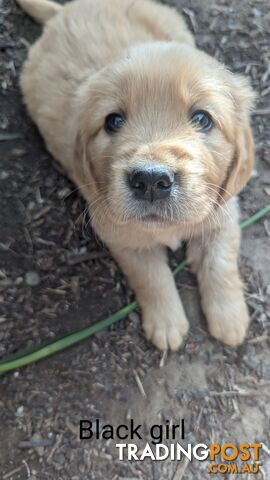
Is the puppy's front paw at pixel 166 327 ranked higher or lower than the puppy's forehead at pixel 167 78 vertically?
lower

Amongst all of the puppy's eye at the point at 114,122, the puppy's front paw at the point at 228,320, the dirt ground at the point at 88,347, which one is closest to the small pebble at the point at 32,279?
the dirt ground at the point at 88,347

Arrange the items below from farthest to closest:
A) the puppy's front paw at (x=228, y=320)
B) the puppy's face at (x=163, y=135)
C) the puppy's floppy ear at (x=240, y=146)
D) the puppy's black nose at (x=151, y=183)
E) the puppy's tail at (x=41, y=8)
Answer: the puppy's tail at (x=41, y=8) < the puppy's front paw at (x=228, y=320) < the puppy's floppy ear at (x=240, y=146) < the puppy's face at (x=163, y=135) < the puppy's black nose at (x=151, y=183)

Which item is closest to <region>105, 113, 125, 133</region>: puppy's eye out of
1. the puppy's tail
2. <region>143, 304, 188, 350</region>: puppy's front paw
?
<region>143, 304, 188, 350</region>: puppy's front paw

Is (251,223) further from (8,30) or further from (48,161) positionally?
(8,30)

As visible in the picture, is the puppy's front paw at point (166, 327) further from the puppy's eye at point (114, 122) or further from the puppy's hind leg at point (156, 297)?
the puppy's eye at point (114, 122)

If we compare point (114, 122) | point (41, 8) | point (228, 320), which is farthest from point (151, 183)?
point (41, 8)

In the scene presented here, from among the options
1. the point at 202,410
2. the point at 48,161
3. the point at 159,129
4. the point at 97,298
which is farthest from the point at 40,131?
the point at 202,410

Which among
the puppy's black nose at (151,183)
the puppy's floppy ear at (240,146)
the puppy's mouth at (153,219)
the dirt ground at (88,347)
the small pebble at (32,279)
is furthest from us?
the small pebble at (32,279)

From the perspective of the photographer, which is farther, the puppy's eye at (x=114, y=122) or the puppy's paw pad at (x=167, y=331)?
the puppy's paw pad at (x=167, y=331)
